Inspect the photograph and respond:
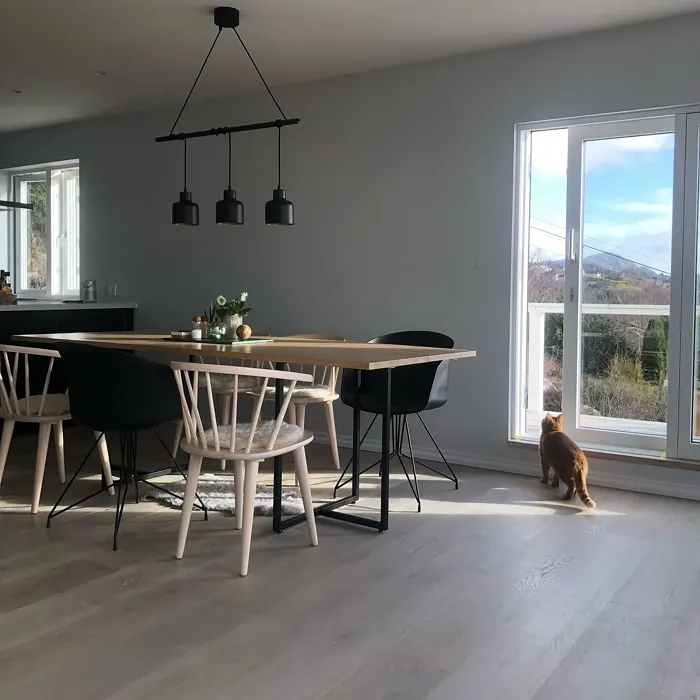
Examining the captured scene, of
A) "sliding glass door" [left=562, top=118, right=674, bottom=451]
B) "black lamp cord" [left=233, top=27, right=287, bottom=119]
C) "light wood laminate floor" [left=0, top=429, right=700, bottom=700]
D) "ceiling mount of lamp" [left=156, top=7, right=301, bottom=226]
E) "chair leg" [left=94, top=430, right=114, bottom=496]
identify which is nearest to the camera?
"light wood laminate floor" [left=0, top=429, right=700, bottom=700]

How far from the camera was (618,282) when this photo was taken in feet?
13.5

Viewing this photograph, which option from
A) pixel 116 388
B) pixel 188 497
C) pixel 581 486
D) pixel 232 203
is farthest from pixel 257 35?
pixel 581 486

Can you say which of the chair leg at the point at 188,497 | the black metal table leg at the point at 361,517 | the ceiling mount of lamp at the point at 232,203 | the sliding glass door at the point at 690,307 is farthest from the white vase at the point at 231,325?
the sliding glass door at the point at 690,307

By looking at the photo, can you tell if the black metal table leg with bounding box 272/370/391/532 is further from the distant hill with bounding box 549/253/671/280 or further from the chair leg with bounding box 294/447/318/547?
the distant hill with bounding box 549/253/671/280

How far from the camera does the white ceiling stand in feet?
12.1

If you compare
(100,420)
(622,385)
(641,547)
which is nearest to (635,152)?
(622,385)

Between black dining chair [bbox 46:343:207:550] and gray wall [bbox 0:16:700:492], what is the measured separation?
205 centimetres

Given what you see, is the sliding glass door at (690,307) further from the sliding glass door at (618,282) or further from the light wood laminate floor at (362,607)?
the light wood laminate floor at (362,607)

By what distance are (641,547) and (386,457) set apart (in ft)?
3.57

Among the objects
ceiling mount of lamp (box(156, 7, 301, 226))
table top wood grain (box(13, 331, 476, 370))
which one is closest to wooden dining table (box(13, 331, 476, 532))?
table top wood grain (box(13, 331, 476, 370))

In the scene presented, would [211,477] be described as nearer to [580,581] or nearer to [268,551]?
[268,551]

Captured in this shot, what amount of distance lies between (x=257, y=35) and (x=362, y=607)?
3107 mm

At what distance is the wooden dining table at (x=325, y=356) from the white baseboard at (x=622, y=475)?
1.11m

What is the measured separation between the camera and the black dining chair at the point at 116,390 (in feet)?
9.78
